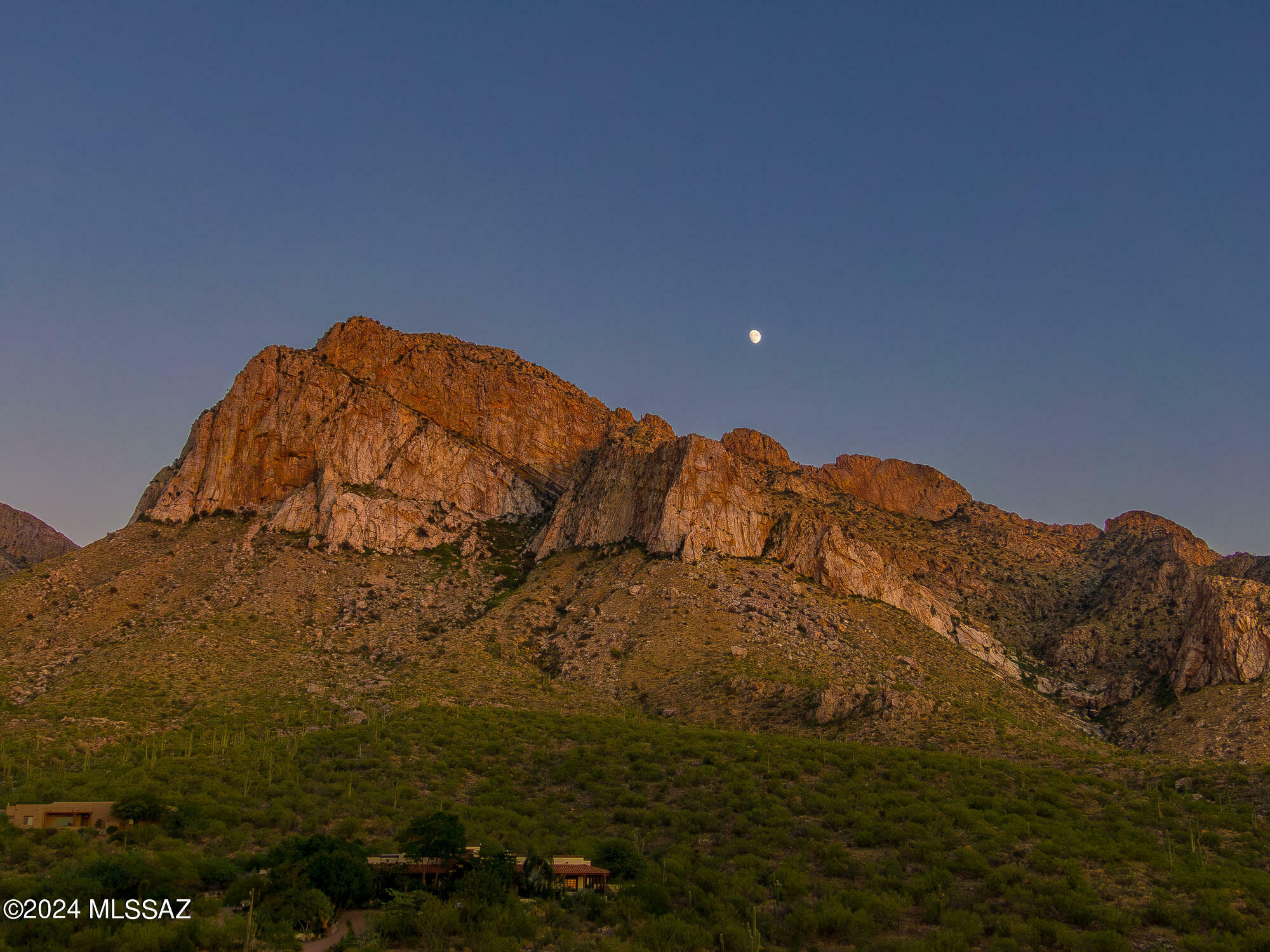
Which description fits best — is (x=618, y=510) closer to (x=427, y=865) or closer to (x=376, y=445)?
(x=376, y=445)

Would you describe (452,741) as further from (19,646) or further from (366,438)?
(366,438)

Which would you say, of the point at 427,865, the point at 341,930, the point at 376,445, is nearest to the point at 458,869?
the point at 427,865

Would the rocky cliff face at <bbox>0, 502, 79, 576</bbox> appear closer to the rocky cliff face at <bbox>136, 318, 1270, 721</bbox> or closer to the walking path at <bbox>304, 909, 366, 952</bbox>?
the rocky cliff face at <bbox>136, 318, 1270, 721</bbox>

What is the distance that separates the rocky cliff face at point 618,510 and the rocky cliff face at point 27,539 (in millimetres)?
55859

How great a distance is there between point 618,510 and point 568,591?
45.7ft

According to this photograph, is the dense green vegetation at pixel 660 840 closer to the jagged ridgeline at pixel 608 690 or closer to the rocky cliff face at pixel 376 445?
the jagged ridgeline at pixel 608 690

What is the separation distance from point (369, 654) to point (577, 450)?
54.2 meters

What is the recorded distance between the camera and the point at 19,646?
204ft

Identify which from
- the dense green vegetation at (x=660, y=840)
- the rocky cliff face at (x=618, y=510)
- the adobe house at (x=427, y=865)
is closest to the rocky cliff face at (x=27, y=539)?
the rocky cliff face at (x=618, y=510)

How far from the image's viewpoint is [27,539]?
139m

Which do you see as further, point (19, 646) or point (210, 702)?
point (19, 646)

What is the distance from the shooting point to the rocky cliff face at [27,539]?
13288 cm

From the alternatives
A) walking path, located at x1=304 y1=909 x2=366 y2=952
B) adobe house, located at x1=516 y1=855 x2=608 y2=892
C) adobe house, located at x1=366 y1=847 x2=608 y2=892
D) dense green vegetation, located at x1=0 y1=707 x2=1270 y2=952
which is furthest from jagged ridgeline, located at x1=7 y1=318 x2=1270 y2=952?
adobe house, located at x1=366 y1=847 x2=608 y2=892

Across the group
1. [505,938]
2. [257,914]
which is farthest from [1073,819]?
[257,914]
